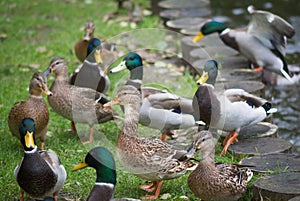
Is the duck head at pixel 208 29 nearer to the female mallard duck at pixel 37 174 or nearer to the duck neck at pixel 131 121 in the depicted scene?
the duck neck at pixel 131 121

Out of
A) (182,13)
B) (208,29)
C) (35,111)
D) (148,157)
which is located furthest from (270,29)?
(148,157)

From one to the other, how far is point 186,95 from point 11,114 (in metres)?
2.17

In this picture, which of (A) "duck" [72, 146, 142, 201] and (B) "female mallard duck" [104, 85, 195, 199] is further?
(B) "female mallard duck" [104, 85, 195, 199]

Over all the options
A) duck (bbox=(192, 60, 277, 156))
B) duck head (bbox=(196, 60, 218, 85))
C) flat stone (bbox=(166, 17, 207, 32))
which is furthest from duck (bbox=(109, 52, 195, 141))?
Result: flat stone (bbox=(166, 17, 207, 32))

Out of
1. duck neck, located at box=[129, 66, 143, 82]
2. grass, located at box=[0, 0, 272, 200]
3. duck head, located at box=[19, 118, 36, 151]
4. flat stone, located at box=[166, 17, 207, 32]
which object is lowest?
grass, located at box=[0, 0, 272, 200]

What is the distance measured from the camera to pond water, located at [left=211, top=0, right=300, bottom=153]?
7.63 metres

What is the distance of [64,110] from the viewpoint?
20.9ft

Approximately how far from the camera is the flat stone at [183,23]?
936cm

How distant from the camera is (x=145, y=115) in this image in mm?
6254

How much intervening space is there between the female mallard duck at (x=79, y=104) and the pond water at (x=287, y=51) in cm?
207

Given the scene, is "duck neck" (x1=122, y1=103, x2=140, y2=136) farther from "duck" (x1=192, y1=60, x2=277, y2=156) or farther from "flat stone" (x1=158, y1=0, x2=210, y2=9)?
"flat stone" (x1=158, y1=0, x2=210, y2=9)

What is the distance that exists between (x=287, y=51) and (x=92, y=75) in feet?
12.5

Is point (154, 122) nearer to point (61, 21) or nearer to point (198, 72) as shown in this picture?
point (198, 72)

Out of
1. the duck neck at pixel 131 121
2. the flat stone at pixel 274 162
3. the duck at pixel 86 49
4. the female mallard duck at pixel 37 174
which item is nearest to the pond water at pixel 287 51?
the flat stone at pixel 274 162
